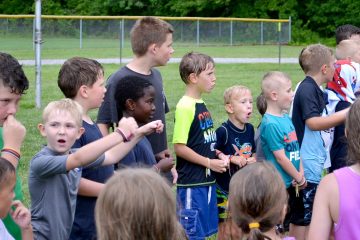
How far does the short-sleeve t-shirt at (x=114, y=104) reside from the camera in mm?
5367

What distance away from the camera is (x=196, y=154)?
5816 mm

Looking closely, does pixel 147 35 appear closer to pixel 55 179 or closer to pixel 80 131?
pixel 80 131

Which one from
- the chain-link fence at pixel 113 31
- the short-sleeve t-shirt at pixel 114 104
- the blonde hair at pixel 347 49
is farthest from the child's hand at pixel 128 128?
the chain-link fence at pixel 113 31

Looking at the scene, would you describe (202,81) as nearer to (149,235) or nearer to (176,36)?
(149,235)

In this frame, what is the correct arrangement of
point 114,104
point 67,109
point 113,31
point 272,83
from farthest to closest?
point 113,31 < point 272,83 < point 114,104 < point 67,109

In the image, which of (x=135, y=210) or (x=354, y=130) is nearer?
(x=135, y=210)

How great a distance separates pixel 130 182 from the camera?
2.66 metres

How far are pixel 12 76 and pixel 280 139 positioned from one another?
2.61 m

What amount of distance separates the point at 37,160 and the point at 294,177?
2.61 metres

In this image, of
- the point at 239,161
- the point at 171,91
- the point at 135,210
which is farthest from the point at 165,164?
the point at 171,91

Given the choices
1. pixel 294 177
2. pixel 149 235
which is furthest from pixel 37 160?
pixel 294 177

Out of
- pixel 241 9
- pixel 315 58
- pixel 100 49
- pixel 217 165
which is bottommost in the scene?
Answer: pixel 217 165

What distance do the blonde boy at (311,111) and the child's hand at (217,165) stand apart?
89 cm

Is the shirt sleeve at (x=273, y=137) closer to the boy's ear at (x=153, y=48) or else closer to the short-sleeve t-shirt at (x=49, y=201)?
the boy's ear at (x=153, y=48)
